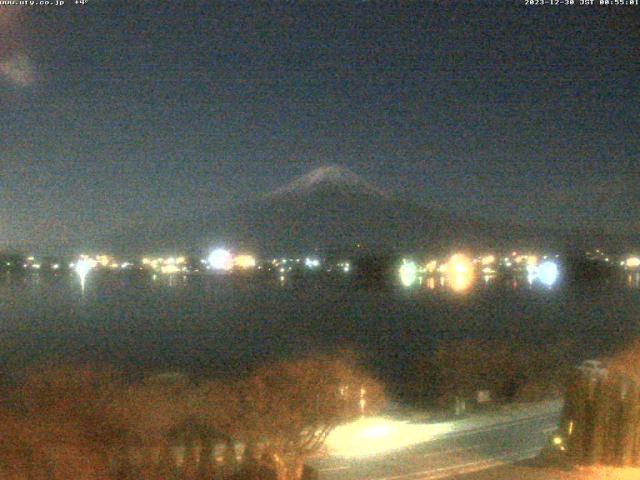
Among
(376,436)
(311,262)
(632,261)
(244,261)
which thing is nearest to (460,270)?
(311,262)

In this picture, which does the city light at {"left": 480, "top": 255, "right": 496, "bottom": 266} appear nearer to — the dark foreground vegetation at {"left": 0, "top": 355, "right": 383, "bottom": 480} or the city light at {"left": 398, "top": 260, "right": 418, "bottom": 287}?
the city light at {"left": 398, "top": 260, "right": 418, "bottom": 287}

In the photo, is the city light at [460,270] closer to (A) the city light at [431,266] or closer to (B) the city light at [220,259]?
(A) the city light at [431,266]

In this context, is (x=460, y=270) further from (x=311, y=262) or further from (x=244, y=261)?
(x=244, y=261)

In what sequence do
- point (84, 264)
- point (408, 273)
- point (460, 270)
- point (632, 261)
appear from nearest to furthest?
point (632, 261)
point (408, 273)
point (460, 270)
point (84, 264)

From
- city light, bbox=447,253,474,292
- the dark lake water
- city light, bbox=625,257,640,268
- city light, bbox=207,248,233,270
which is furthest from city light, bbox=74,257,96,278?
city light, bbox=625,257,640,268

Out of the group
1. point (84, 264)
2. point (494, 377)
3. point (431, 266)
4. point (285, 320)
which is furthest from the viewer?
point (84, 264)
